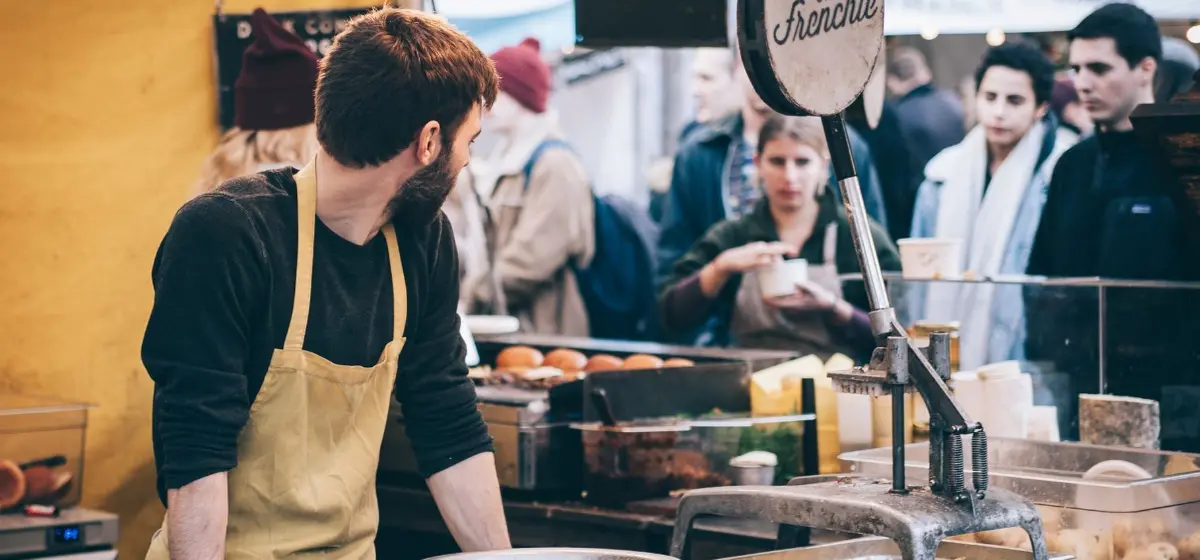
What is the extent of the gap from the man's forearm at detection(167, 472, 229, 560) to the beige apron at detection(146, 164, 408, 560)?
0.43ft

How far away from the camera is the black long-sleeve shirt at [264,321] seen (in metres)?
1.88

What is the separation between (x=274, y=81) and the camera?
137 inches

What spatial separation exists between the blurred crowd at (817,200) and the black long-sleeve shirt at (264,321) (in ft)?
4.49

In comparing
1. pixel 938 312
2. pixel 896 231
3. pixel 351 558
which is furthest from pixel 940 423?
pixel 896 231

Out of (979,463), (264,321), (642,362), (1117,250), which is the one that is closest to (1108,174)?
(1117,250)

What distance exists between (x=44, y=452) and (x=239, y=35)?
1177 mm

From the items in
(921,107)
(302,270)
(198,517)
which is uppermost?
(921,107)

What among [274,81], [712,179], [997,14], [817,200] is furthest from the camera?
[712,179]

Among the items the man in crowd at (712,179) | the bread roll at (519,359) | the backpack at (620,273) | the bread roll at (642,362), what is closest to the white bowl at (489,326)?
the bread roll at (519,359)

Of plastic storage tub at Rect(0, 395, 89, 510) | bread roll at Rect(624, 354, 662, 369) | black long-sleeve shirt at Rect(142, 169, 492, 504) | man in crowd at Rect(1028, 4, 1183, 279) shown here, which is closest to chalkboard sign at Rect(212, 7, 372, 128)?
plastic storage tub at Rect(0, 395, 89, 510)

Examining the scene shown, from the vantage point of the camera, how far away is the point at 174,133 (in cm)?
348

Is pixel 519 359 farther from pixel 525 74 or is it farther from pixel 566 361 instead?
pixel 525 74

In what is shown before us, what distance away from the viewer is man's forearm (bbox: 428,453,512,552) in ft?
7.48

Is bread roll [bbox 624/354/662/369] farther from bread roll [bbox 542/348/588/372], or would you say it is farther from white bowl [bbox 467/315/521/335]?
white bowl [bbox 467/315/521/335]
